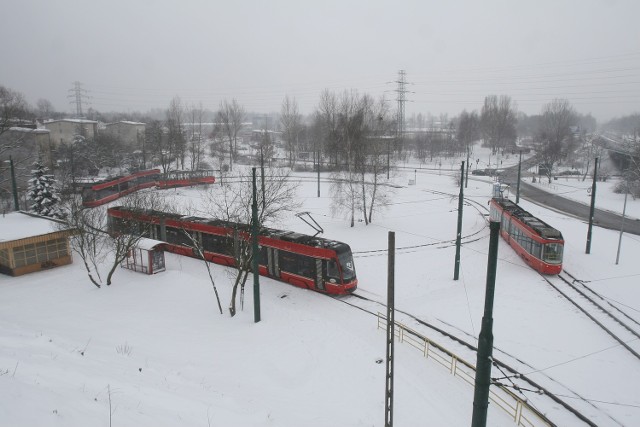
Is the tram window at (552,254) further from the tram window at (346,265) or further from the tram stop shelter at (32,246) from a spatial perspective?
the tram stop shelter at (32,246)

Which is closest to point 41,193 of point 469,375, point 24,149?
point 24,149

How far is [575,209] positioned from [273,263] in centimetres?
3510

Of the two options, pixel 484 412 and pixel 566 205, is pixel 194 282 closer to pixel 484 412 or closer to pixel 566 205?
pixel 484 412

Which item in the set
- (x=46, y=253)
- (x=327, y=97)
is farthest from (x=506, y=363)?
(x=327, y=97)

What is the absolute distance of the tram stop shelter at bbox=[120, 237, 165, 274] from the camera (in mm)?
22858

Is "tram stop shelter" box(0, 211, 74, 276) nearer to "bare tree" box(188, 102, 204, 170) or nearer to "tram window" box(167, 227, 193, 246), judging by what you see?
"tram window" box(167, 227, 193, 246)

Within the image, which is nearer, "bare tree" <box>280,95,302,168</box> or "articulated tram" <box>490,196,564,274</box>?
"articulated tram" <box>490,196,564,274</box>

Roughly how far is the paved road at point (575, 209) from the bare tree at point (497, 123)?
53.2m

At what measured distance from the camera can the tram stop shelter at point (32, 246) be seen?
23.8m

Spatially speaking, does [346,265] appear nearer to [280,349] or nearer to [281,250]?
[281,250]

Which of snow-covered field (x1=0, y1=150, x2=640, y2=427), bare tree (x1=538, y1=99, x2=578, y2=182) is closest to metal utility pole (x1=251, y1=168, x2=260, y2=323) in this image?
snow-covered field (x1=0, y1=150, x2=640, y2=427)

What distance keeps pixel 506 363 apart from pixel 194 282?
586 inches

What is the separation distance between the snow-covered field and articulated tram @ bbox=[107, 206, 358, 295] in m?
0.74

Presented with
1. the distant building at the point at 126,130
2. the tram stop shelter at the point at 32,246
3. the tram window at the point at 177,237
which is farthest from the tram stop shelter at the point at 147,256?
the distant building at the point at 126,130
